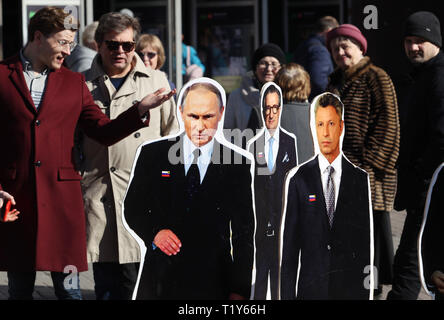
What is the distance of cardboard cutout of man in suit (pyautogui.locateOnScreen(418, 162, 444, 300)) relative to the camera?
4141mm

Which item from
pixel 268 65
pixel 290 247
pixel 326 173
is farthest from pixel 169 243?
pixel 268 65

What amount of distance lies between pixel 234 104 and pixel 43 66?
5.24 feet

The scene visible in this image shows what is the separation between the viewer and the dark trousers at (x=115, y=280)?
504cm

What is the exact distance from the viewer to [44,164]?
4.52 metres

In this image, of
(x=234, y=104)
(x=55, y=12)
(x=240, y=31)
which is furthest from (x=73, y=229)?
(x=240, y=31)

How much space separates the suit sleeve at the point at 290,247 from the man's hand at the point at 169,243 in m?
0.50

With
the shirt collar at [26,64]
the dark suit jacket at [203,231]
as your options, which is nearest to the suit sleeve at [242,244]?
the dark suit jacket at [203,231]

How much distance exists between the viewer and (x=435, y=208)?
416cm

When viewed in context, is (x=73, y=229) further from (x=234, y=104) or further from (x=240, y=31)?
(x=240, y=31)

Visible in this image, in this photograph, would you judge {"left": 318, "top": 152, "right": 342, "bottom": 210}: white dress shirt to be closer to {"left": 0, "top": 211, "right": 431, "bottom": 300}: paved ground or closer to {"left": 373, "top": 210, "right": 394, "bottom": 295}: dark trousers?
{"left": 373, "top": 210, "right": 394, "bottom": 295}: dark trousers

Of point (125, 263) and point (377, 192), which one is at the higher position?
point (377, 192)

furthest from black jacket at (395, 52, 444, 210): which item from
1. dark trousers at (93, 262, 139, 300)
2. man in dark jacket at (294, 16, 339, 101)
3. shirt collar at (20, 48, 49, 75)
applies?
man in dark jacket at (294, 16, 339, 101)

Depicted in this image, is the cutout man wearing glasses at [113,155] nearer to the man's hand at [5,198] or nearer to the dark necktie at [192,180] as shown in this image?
the man's hand at [5,198]
